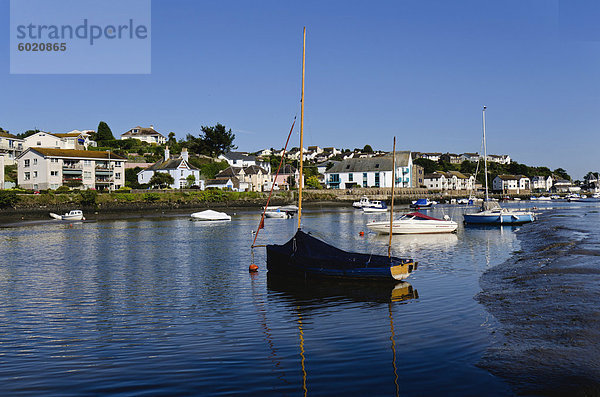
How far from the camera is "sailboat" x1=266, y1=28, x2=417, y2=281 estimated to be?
20.9 meters

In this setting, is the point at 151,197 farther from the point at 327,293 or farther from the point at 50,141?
the point at 327,293

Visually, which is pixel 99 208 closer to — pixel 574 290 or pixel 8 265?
pixel 8 265

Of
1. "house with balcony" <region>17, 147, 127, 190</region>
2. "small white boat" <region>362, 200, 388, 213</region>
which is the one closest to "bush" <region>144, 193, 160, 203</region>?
"house with balcony" <region>17, 147, 127, 190</region>

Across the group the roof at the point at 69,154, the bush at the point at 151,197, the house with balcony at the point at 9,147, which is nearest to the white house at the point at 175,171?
the roof at the point at 69,154

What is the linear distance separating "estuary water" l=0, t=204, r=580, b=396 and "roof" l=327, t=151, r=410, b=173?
414 ft

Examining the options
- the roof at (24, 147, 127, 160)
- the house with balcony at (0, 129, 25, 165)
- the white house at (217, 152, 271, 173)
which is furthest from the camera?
the white house at (217, 152, 271, 173)

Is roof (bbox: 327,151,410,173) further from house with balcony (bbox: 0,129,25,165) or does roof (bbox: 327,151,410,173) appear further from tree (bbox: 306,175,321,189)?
house with balcony (bbox: 0,129,25,165)

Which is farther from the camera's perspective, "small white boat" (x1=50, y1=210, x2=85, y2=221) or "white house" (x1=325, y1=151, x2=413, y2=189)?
"white house" (x1=325, y1=151, x2=413, y2=189)

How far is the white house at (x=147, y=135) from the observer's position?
178250mm

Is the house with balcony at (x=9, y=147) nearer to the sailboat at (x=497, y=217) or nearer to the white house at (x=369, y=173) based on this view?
the white house at (x=369, y=173)

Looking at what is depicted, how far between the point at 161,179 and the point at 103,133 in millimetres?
55889

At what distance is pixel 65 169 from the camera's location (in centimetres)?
9750

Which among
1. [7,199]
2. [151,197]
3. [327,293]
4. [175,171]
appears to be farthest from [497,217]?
[175,171]

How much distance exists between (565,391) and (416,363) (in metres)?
3.22
